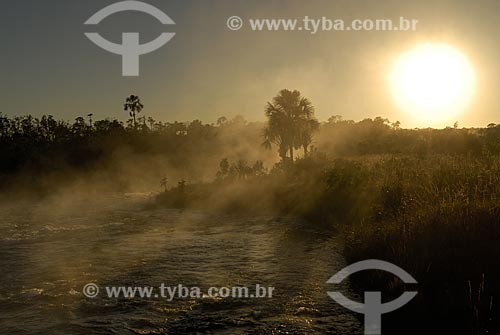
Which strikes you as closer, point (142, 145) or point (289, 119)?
point (289, 119)

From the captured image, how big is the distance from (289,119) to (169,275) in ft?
126

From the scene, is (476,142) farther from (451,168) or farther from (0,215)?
(0,215)

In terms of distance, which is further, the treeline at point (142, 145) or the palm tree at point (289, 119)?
the treeline at point (142, 145)

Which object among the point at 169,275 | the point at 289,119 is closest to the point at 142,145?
the point at 289,119

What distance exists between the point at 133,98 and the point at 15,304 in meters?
87.3

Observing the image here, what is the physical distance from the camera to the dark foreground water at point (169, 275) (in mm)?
9594

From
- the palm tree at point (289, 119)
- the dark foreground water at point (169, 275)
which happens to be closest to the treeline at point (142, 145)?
the palm tree at point (289, 119)

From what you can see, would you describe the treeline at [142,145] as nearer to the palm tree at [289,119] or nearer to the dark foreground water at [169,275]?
the palm tree at [289,119]

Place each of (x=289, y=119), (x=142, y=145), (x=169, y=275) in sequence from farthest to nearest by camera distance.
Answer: (x=142, y=145) → (x=289, y=119) → (x=169, y=275)

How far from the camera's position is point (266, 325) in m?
9.34

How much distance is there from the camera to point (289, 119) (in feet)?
167

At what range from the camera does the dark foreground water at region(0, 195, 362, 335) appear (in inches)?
378

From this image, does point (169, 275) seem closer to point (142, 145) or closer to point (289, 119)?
point (289, 119)

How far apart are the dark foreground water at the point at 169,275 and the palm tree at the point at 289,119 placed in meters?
25.4
